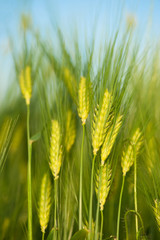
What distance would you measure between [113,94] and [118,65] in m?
0.07

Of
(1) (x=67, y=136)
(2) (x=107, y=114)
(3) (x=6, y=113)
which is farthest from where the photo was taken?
(3) (x=6, y=113)

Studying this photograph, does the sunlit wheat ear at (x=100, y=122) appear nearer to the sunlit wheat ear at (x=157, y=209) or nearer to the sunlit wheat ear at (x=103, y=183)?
the sunlit wheat ear at (x=103, y=183)

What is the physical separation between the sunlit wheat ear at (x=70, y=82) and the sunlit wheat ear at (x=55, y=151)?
0.31 feet

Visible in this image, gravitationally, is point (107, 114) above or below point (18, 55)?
below

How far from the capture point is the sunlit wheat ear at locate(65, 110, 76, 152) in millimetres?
820

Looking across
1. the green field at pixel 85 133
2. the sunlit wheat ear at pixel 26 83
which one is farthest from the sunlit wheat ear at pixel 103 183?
the sunlit wheat ear at pixel 26 83

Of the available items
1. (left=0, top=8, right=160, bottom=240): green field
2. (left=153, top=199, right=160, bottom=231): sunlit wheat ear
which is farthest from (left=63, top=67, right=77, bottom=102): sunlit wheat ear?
(left=153, top=199, right=160, bottom=231): sunlit wheat ear

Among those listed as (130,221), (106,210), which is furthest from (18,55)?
(130,221)

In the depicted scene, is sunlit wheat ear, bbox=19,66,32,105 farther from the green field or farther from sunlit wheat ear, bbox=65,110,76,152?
sunlit wheat ear, bbox=65,110,76,152

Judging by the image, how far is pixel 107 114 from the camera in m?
0.71

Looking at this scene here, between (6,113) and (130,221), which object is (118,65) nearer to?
(6,113)

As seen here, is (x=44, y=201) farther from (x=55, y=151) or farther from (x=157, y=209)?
(x=157, y=209)

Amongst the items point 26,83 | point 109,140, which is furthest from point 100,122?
point 26,83

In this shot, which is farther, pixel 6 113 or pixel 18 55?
pixel 6 113
